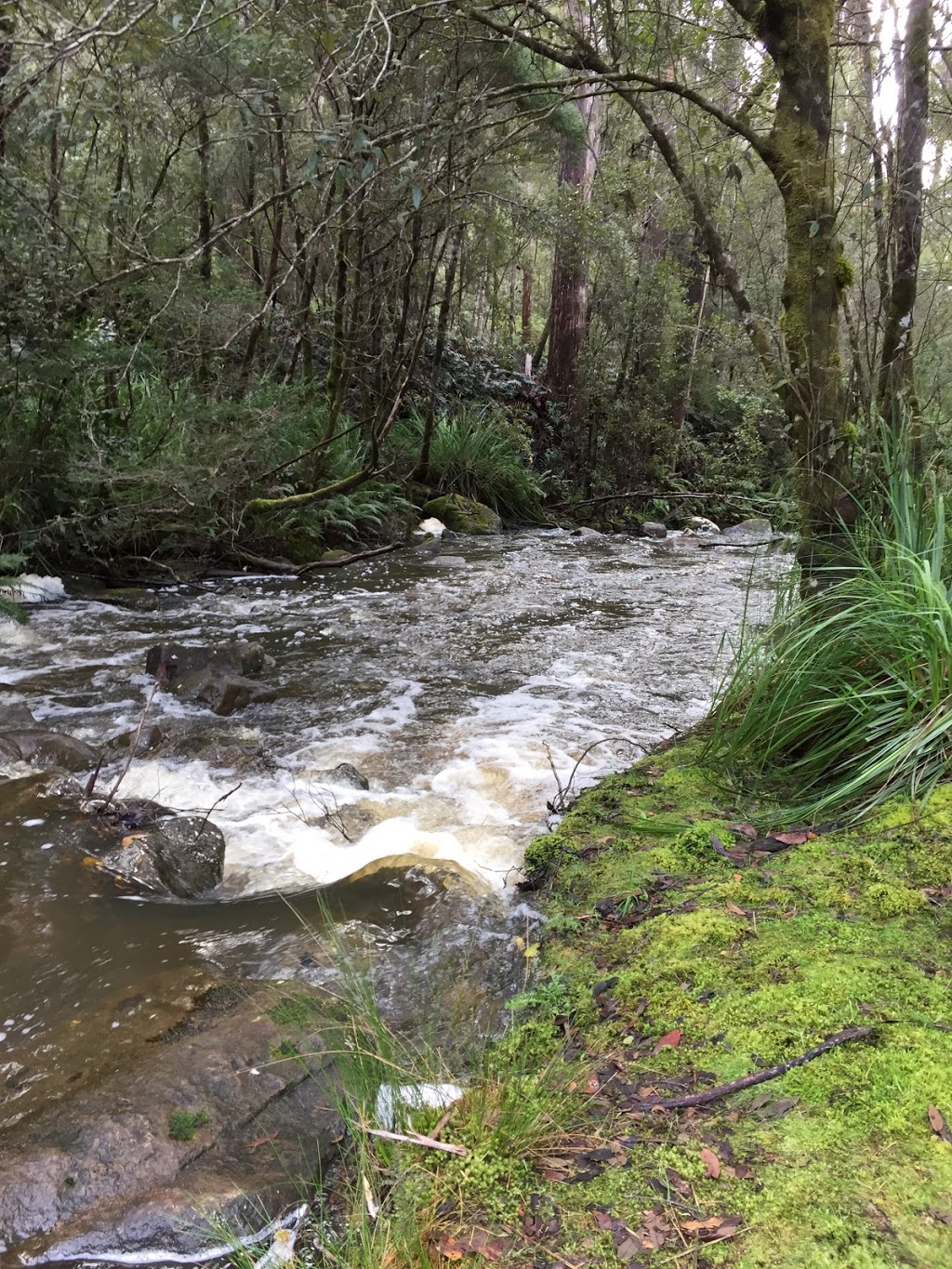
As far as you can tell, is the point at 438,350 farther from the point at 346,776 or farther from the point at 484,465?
the point at 346,776

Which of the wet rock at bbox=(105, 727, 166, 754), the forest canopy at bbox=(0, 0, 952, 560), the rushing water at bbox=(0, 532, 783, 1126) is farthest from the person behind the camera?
the wet rock at bbox=(105, 727, 166, 754)

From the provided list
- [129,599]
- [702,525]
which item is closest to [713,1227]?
[129,599]

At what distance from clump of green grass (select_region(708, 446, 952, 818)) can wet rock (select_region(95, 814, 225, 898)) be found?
211 cm

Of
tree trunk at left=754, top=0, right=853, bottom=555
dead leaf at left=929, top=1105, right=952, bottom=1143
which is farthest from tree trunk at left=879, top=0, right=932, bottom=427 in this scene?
dead leaf at left=929, top=1105, right=952, bottom=1143

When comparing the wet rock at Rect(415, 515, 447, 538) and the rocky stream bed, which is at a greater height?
the wet rock at Rect(415, 515, 447, 538)

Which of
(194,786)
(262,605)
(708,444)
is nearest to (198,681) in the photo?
(194,786)

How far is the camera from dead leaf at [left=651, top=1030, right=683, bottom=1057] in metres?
1.83

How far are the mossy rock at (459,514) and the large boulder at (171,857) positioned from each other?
8.76 metres

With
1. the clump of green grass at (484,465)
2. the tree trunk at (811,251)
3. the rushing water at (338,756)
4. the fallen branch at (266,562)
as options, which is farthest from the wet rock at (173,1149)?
the clump of green grass at (484,465)

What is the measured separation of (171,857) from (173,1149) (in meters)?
1.46

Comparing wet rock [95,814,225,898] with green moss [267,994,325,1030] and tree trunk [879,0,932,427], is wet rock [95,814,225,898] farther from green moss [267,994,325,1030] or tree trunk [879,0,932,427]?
tree trunk [879,0,932,427]

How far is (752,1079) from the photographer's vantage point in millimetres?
1642

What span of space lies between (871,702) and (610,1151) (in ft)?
6.13

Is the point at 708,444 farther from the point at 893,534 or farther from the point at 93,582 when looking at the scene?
the point at 893,534
